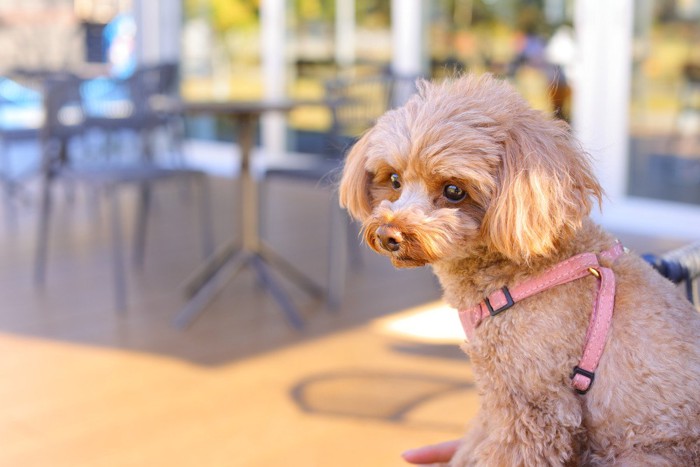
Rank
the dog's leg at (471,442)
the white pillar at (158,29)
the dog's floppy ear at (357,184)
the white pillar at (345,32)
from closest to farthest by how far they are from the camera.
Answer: the dog's leg at (471,442) < the dog's floppy ear at (357,184) < the white pillar at (345,32) < the white pillar at (158,29)

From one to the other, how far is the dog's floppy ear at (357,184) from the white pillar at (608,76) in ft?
14.6

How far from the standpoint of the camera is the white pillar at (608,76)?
5754mm

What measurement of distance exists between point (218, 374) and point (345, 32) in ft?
17.1

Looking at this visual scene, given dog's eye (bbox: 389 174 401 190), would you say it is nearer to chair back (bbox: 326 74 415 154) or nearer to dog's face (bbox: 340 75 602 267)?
dog's face (bbox: 340 75 602 267)

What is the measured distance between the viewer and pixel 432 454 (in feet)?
5.45

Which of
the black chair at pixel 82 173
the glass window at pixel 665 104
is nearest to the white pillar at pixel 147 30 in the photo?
the black chair at pixel 82 173

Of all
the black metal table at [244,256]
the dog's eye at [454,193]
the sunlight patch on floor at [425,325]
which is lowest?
the sunlight patch on floor at [425,325]

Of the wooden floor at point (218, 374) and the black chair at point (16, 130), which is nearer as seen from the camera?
the wooden floor at point (218, 374)

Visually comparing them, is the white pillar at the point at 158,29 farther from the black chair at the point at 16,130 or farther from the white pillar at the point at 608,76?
the white pillar at the point at 608,76

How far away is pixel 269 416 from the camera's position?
2.90m

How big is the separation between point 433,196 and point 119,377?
7.22 ft

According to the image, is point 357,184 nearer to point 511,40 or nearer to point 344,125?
point 344,125

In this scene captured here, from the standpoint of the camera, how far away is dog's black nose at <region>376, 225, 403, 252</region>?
1.34 m

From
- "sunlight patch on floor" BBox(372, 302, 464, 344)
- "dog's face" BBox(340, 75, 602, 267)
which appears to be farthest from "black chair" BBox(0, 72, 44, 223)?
"dog's face" BBox(340, 75, 602, 267)
